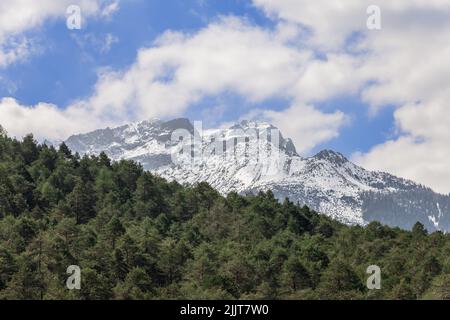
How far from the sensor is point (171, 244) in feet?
420

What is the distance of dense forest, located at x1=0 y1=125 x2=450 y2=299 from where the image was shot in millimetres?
101938

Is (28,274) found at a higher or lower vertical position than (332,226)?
lower

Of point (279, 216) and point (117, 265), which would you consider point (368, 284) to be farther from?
point (279, 216)

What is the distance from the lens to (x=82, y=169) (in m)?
183

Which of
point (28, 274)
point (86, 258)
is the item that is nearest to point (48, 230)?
point (86, 258)

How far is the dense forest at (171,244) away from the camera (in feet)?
334

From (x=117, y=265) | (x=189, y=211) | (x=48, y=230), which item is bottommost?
(x=117, y=265)

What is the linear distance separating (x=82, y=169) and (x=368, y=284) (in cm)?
10076

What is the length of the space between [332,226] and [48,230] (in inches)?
3278

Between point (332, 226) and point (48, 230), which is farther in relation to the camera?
point (332, 226)
